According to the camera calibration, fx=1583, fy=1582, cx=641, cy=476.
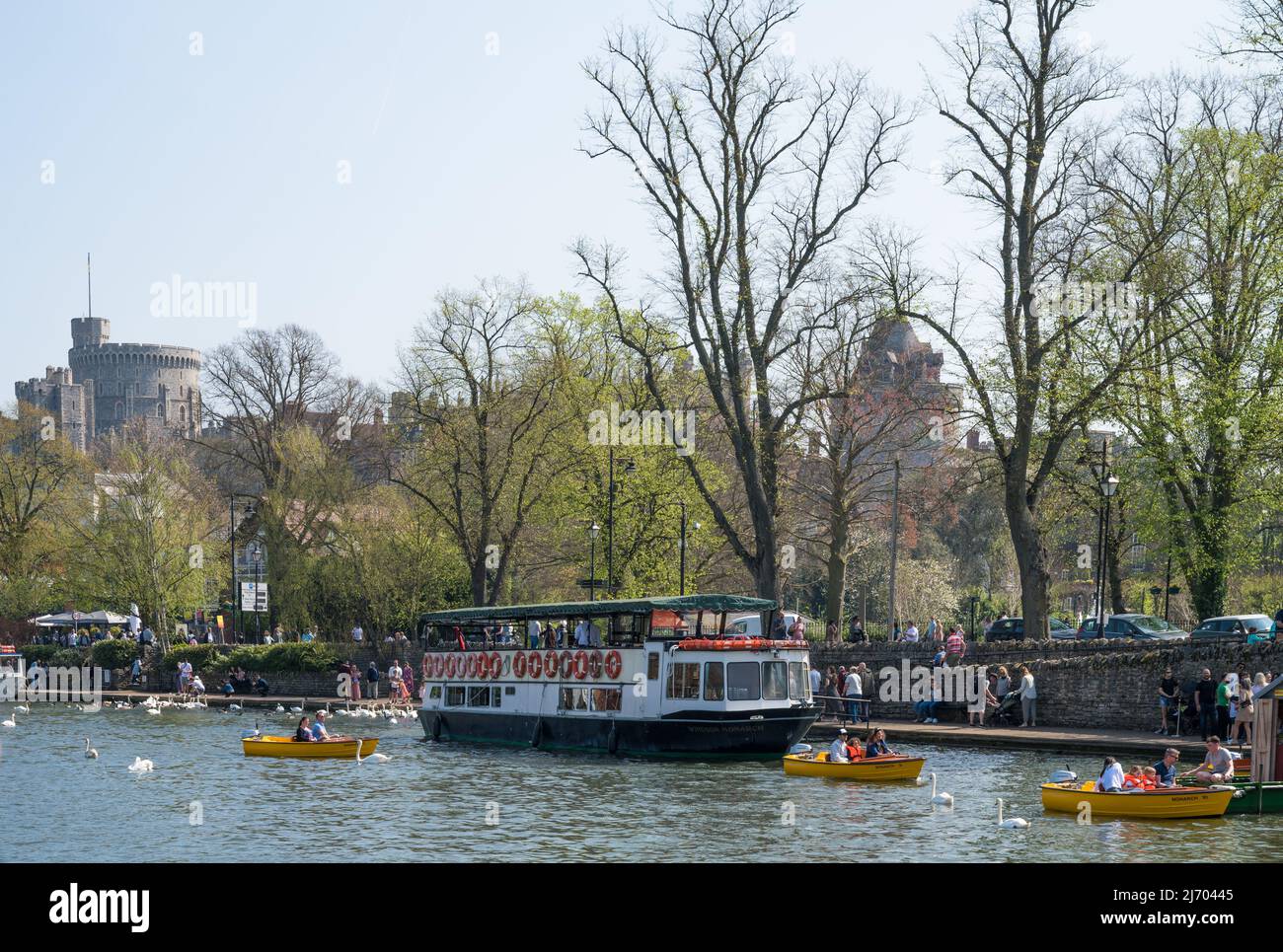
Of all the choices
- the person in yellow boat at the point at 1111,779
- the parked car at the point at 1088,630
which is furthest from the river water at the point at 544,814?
the parked car at the point at 1088,630

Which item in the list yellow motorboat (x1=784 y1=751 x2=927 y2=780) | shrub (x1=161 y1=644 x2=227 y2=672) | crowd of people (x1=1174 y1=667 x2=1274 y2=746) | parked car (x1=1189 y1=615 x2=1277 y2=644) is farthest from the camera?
shrub (x1=161 y1=644 x2=227 y2=672)

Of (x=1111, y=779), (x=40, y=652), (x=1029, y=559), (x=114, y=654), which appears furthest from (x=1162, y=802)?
(x=40, y=652)

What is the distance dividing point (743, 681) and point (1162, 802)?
528 inches

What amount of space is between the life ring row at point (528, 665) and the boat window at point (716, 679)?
3160 mm

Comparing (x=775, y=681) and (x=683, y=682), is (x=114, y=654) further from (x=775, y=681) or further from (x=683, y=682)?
(x=775, y=681)

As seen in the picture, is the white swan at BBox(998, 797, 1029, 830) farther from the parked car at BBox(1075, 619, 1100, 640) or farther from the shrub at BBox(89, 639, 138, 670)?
the shrub at BBox(89, 639, 138, 670)

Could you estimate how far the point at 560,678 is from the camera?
45.8 meters

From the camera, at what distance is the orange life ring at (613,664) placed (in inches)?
1704

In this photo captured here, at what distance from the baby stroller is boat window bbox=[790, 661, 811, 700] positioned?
6.50m

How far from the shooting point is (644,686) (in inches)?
1667

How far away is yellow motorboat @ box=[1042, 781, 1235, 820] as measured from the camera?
2948 cm

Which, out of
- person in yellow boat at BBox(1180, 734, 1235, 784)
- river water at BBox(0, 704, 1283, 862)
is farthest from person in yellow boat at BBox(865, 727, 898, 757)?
person in yellow boat at BBox(1180, 734, 1235, 784)
